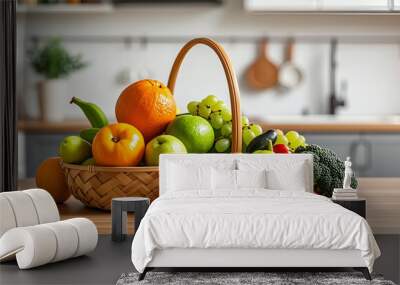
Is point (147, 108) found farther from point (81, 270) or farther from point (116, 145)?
point (81, 270)

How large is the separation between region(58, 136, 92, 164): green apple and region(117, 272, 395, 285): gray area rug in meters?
0.90

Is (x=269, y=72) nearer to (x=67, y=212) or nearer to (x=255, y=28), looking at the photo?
(x=255, y=28)

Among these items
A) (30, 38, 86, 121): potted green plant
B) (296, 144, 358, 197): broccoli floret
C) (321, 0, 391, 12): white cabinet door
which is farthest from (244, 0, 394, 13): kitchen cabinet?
(296, 144, 358, 197): broccoli floret

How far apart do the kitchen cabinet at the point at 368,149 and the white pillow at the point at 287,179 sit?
7.99 feet

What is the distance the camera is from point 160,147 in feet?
12.7

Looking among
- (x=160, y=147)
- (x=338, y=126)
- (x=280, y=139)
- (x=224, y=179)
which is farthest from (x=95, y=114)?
(x=338, y=126)

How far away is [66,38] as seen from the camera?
7344 mm

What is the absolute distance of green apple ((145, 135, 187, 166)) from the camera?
3.85m

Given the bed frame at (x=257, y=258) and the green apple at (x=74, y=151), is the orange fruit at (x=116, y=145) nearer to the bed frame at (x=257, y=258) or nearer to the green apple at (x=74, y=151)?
the green apple at (x=74, y=151)

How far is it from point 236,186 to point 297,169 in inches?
13.4

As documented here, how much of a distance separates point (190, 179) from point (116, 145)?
46cm

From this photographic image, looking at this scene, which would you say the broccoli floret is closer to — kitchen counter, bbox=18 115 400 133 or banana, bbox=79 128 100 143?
banana, bbox=79 128 100 143

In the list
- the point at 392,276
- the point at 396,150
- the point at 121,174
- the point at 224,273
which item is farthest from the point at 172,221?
the point at 396,150

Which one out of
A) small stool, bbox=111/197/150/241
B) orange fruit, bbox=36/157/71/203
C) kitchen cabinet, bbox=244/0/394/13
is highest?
kitchen cabinet, bbox=244/0/394/13
